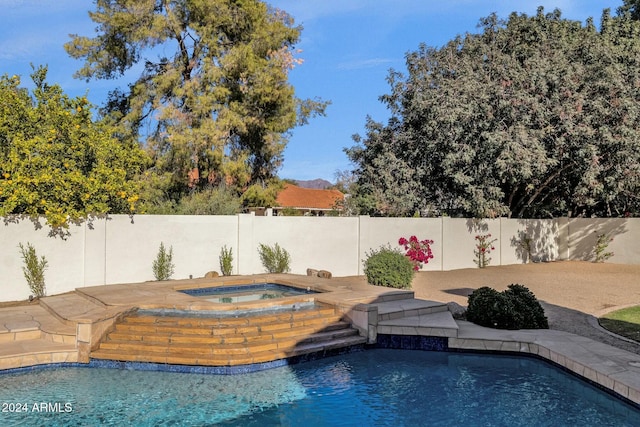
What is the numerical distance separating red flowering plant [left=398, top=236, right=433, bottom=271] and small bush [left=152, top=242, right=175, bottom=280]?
25.3 feet

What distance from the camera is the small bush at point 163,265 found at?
1293cm

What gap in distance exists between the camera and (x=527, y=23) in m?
23.3

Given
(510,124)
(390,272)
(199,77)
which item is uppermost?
(199,77)

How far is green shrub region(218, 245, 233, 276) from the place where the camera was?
1394cm

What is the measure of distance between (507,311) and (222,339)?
17.6 ft

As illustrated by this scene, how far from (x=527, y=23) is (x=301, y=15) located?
1105cm

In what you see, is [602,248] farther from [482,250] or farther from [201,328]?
[201,328]

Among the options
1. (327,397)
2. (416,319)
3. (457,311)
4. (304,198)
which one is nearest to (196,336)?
(327,397)

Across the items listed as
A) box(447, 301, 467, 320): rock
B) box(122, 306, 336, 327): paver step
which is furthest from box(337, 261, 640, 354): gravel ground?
box(122, 306, 336, 327): paver step

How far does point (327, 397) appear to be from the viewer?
20.8 ft

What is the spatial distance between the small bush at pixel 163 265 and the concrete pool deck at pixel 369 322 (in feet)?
2.42

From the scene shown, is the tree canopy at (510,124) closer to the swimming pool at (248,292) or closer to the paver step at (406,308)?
the swimming pool at (248,292)

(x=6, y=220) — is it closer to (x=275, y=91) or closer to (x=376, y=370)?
(x=376, y=370)

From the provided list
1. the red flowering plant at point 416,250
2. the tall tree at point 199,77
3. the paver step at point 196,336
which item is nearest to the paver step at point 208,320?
the paver step at point 196,336
